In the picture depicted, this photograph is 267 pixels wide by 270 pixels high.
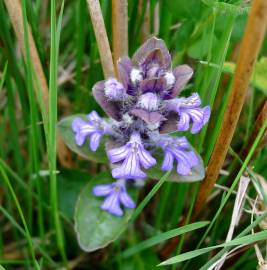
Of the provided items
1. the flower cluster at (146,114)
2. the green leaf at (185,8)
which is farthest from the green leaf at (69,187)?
the green leaf at (185,8)

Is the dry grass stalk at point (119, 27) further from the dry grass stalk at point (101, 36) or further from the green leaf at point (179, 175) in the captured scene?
the green leaf at point (179, 175)

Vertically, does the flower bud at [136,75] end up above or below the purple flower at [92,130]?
above

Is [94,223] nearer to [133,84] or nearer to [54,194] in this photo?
[54,194]

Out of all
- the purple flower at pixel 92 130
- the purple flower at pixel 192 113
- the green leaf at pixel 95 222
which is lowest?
the green leaf at pixel 95 222

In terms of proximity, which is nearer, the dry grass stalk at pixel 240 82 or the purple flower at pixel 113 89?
the dry grass stalk at pixel 240 82

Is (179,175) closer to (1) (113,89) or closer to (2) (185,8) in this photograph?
(1) (113,89)

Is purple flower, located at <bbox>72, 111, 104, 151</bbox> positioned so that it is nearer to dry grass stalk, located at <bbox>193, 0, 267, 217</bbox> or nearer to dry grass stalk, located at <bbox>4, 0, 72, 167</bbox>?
dry grass stalk, located at <bbox>4, 0, 72, 167</bbox>

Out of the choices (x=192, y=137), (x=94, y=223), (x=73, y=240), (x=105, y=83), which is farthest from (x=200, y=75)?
(x=73, y=240)

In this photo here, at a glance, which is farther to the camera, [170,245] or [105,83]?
[170,245]
